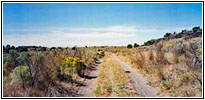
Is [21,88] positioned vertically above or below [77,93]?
above

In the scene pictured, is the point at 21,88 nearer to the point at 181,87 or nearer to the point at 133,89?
the point at 133,89

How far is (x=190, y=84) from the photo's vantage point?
20.4 ft

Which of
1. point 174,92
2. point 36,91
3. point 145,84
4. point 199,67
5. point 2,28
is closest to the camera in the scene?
point 2,28

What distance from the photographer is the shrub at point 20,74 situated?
5663 millimetres

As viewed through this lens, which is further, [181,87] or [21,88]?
[181,87]

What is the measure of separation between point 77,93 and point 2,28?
346 centimetres

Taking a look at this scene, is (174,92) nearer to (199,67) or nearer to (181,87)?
(181,87)

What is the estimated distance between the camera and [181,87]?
620cm

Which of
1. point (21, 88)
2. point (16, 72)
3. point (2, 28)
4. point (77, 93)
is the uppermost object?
point (2, 28)

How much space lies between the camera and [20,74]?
575 centimetres

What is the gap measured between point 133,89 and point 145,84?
1.11 meters

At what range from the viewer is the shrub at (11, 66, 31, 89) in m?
5.66

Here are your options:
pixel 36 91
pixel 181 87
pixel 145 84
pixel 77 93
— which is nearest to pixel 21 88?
pixel 36 91

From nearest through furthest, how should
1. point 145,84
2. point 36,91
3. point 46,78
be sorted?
point 36,91, point 46,78, point 145,84
